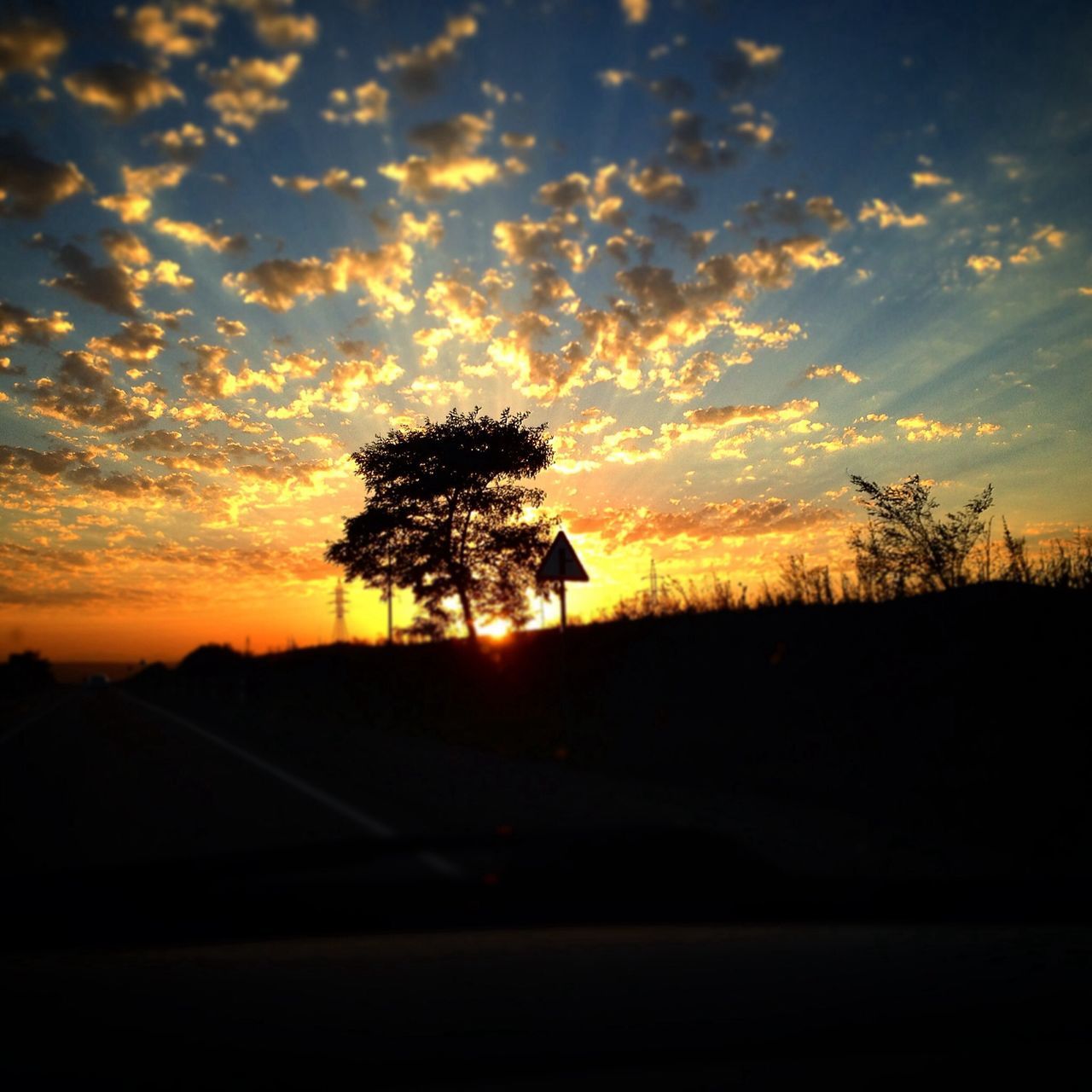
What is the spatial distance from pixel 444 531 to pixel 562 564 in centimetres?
2121

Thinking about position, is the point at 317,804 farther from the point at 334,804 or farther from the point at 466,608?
the point at 466,608

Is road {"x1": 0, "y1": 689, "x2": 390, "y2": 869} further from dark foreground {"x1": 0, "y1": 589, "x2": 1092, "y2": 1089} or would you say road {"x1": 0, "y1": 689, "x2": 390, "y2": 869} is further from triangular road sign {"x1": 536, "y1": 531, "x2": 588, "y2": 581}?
triangular road sign {"x1": 536, "y1": 531, "x2": 588, "y2": 581}

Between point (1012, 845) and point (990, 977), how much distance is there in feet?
18.7

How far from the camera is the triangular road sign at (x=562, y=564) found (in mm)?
15188

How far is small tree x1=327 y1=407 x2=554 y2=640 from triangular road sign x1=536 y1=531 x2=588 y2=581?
20.4 m

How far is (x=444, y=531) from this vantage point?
36062 millimetres

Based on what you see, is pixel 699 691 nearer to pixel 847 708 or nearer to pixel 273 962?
pixel 847 708

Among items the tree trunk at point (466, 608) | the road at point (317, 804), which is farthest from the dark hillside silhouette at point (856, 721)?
the tree trunk at point (466, 608)

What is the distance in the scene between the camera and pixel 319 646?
55.0m

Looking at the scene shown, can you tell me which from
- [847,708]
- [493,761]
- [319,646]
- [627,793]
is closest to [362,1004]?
[627,793]

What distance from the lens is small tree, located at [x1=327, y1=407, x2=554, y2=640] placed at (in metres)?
35.8

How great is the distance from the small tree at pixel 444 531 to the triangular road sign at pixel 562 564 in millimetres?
20445

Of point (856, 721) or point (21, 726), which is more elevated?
point (21, 726)

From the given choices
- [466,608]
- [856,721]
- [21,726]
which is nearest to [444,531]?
[466,608]
